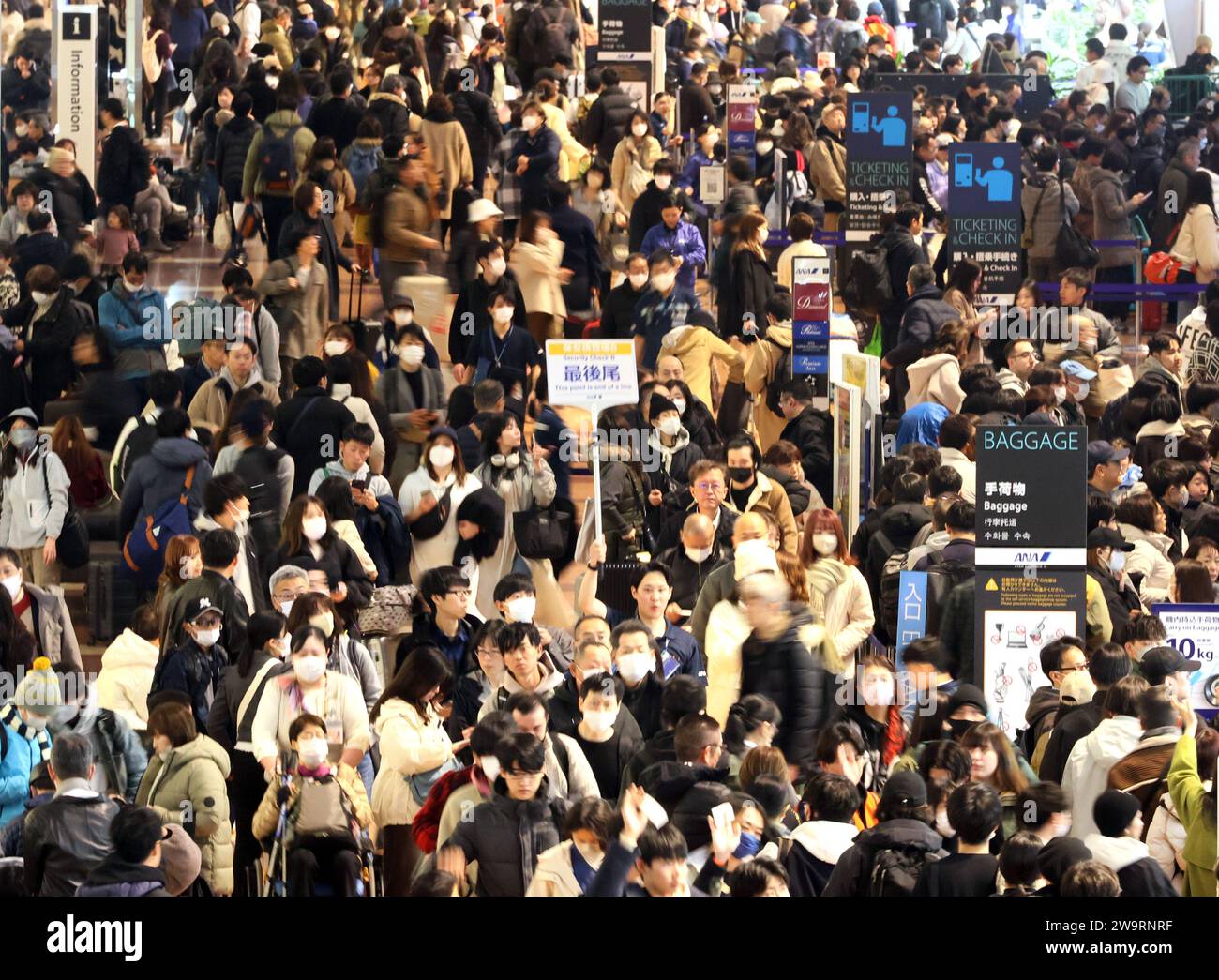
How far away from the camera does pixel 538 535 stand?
41.2 feet

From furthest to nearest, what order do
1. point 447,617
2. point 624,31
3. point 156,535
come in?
point 624,31 → point 156,535 → point 447,617

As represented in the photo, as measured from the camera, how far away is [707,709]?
34.5 ft

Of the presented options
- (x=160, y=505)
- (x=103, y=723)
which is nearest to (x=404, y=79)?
(x=160, y=505)

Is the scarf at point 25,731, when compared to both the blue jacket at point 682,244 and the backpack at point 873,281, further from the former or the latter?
the backpack at point 873,281

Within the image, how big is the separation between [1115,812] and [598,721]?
2.02 m

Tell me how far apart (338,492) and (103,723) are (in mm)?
2518

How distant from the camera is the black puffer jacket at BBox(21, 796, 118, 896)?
8.93m

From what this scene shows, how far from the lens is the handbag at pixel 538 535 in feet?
41.2

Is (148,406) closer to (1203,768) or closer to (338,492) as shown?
(338,492)

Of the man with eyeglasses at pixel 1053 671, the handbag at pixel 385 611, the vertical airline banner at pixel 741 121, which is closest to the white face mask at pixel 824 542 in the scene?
the man with eyeglasses at pixel 1053 671

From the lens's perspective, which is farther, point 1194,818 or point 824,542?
point 824,542

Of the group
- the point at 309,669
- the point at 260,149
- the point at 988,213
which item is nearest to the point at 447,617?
the point at 309,669

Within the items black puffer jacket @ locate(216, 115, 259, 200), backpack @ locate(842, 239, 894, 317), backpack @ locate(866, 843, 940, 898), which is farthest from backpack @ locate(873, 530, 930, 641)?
black puffer jacket @ locate(216, 115, 259, 200)

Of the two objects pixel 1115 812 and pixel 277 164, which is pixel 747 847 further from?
pixel 277 164
